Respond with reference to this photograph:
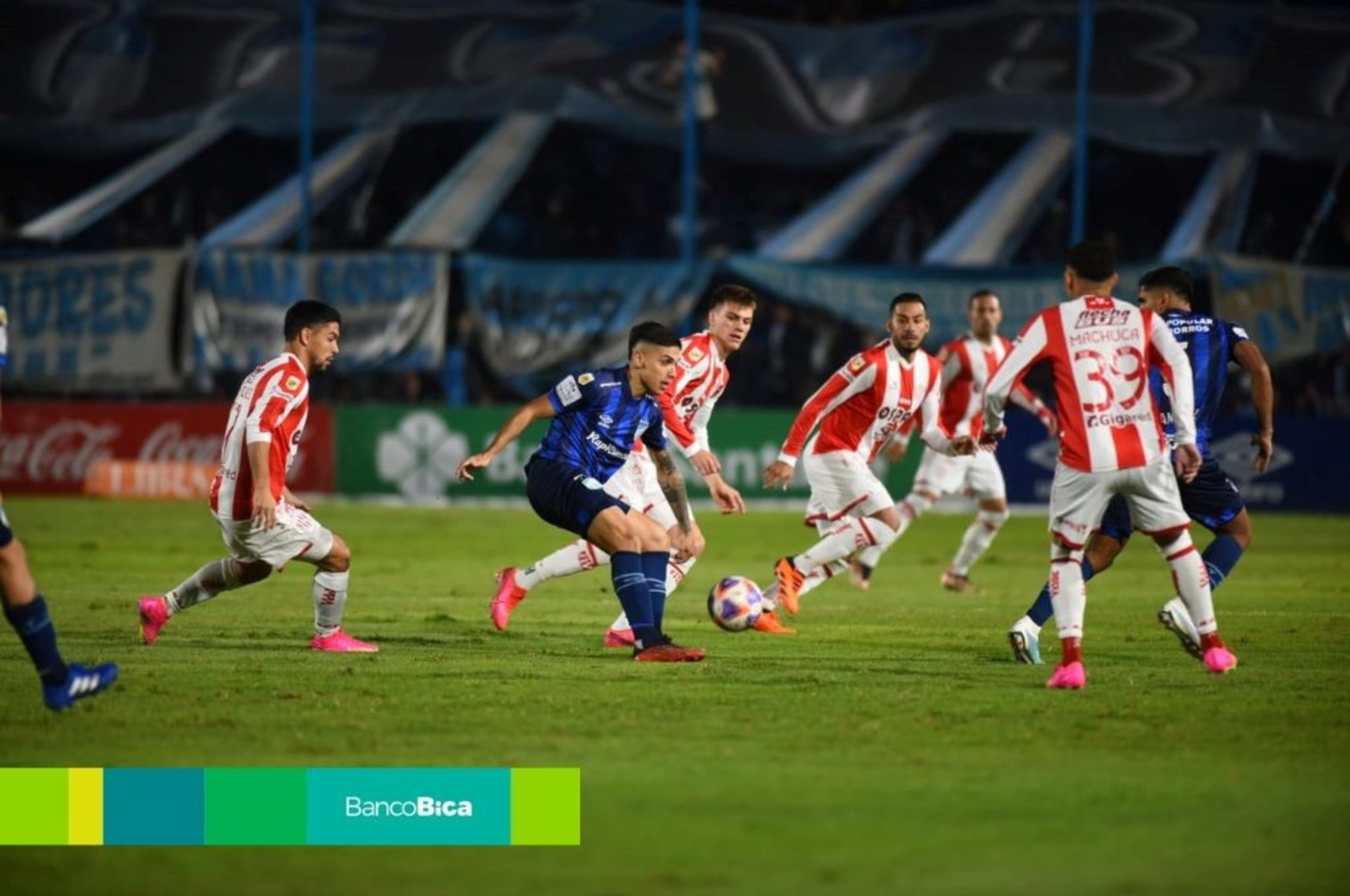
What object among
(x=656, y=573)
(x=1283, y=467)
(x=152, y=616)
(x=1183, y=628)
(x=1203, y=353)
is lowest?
(x=1283, y=467)

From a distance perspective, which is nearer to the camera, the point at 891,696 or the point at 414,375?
the point at 891,696

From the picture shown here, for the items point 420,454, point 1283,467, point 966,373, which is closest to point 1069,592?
point 966,373

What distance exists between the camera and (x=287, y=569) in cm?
1778

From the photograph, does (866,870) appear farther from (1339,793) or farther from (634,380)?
(634,380)

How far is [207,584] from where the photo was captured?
1107 cm

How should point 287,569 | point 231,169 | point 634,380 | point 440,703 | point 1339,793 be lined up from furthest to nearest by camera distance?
point 231,169 < point 287,569 < point 634,380 < point 440,703 < point 1339,793

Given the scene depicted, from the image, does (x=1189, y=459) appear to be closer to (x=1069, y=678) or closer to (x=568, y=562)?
(x=1069, y=678)

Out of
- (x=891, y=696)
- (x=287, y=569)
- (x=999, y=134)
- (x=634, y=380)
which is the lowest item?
(x=287, y=569)

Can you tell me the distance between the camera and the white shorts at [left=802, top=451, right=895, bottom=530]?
13.2 m

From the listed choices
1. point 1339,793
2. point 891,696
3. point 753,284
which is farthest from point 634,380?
point 753,284

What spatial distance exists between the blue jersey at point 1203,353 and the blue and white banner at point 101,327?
20484 mm

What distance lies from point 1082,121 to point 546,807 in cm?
2402

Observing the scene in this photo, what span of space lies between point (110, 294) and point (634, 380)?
65.5ft

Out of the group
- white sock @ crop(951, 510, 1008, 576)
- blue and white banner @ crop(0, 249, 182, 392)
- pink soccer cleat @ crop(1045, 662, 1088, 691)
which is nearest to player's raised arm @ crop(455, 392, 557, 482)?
pink soccer cleat @ crop(1045, 662, 1088, 691)
